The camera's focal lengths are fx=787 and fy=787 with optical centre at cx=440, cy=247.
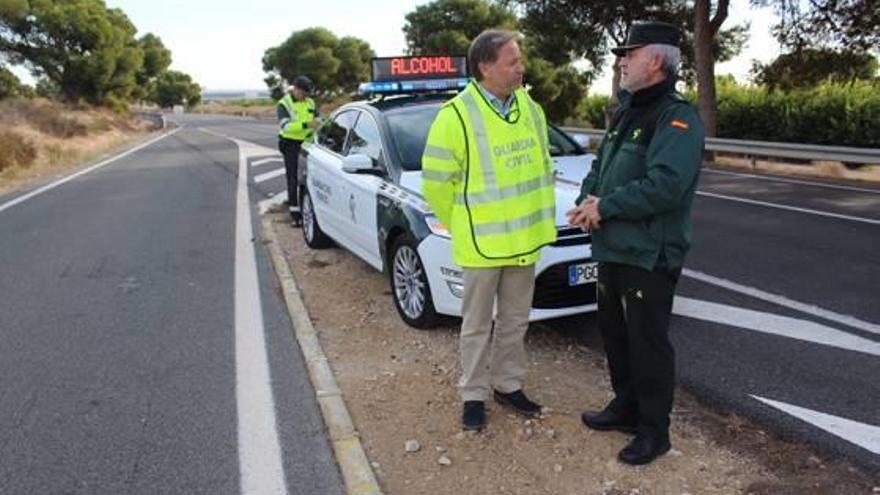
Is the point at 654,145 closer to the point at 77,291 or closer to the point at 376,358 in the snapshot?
the point at 376,358

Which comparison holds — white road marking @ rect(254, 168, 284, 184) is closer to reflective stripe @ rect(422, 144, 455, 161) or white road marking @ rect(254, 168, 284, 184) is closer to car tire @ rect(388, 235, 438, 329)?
car tire @ rect(388, 235, 438, 329)

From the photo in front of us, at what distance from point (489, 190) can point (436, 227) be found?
142cm

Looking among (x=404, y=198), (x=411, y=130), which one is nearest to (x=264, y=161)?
(x=411, y=130)

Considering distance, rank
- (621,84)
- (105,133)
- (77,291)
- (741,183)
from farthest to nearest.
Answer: (105,133) → (741,183) → (77,291) → (621,84)

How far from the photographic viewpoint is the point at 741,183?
1326 centimetres

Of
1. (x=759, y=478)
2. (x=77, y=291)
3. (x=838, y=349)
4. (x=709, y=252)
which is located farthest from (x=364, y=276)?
(x=759, y=478)

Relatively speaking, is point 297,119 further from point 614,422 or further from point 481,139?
point 614,422

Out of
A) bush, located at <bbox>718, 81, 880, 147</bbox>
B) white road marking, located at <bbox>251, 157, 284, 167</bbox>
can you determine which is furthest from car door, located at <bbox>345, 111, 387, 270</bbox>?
bush, located at <bbox>718, 81, 880, 147</bbox>

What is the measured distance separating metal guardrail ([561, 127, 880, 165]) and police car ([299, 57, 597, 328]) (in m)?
8.54

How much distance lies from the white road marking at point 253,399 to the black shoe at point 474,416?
916mm

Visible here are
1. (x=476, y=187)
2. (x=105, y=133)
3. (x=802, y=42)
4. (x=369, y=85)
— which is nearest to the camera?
(x=476, y=187)

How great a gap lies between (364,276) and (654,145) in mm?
4275

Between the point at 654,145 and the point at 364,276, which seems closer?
the point at 654,145

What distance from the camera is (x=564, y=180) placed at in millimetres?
5461
